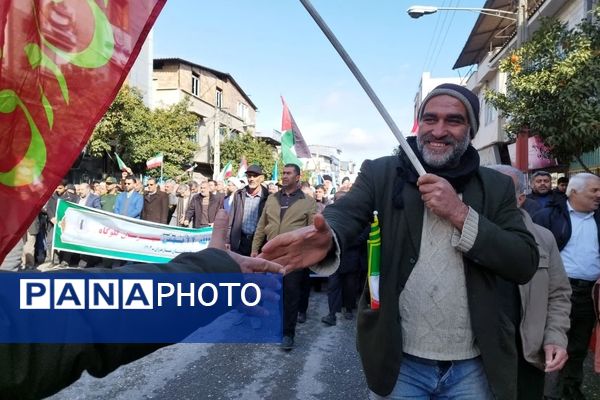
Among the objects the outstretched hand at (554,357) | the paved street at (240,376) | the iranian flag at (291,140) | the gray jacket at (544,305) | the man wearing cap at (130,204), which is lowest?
the paved street at (240,376)

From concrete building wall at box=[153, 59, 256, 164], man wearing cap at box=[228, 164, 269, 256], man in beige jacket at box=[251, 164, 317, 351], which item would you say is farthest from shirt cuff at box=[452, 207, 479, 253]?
concrete building wall at box=[153, 59, 256, 164]

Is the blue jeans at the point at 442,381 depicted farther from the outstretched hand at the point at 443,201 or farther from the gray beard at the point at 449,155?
the gray beard at the point at 449,155

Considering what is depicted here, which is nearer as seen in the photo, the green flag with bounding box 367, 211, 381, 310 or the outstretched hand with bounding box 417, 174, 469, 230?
the outstretched hand with bounding box 417, 174, 469, 230

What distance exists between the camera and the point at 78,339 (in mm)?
1114

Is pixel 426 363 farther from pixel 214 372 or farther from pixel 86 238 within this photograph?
pixel 86 238

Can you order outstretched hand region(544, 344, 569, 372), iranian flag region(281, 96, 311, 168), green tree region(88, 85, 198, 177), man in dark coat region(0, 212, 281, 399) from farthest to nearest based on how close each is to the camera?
green tree region(88, 85, 198, 177) < iranian flag region(281, 96, 311, 168) < outstretched hand region(544, 344, 569, 372) < man in dark coat region(0, 212, 281, 399)

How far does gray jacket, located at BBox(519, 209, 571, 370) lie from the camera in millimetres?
2477

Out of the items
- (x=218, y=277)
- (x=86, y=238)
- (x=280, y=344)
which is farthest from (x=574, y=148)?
(x=86, y=238)

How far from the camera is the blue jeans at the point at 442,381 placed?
1.98 metres

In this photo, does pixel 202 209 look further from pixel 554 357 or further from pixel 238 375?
pixel 554 357

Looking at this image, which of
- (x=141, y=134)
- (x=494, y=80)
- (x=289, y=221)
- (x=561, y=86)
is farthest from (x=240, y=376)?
(x=494, y=80)

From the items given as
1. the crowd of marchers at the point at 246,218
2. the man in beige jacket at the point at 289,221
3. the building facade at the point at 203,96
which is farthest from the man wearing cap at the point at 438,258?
the building facade at the point at 203,96

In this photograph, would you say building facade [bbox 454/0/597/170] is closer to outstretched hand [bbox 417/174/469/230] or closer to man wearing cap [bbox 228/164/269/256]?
man wearing cap [bbox 228/164/269/256]

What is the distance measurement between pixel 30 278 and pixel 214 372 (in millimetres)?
3542
